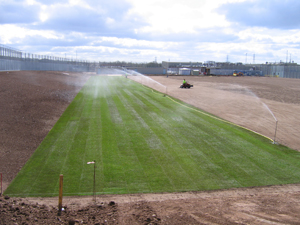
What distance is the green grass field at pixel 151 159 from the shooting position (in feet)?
39.2

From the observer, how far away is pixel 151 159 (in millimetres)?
14547

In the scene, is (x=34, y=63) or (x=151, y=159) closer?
(x=151, y=159)

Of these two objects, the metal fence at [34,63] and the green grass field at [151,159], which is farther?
the metal fence at [34,63]

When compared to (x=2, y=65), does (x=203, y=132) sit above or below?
below

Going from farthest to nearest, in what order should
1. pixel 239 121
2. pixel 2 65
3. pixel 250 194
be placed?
pixel 2 65 < pixel 239 121 < pixel 250 194

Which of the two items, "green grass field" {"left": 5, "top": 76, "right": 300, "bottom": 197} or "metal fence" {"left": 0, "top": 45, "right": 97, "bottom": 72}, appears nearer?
"green grass field" {"left": 5, "top": 76, "right": 300, "bottom": 197}

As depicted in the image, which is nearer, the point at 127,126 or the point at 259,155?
the point at 259,155

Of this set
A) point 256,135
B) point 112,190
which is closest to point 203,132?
point 256,135

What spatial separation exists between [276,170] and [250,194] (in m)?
3.40

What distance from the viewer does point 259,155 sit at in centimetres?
1551

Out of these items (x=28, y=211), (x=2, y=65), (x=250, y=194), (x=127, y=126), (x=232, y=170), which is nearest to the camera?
(x=28, y=211)

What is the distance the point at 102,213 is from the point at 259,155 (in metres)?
10.3

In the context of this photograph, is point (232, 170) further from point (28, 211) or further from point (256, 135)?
point (28, 211)

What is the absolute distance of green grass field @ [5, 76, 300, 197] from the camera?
1194cm
